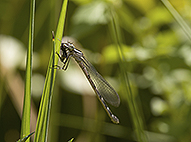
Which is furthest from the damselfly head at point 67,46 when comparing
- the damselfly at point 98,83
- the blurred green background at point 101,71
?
the blurred green background at point 101,71

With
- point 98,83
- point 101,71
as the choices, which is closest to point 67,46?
point 98,83

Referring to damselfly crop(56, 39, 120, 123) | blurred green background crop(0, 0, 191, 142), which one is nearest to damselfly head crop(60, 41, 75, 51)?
damselfly crop(56, 39, 120, 123)

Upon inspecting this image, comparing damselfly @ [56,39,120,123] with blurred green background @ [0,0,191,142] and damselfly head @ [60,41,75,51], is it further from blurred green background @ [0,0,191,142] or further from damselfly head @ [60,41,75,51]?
blurred green background @ [0,0,191,142]

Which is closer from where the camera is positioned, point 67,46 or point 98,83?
point 67,46

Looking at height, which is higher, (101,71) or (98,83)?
(101,71)

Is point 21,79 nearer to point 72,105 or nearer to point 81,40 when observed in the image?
point 72,105

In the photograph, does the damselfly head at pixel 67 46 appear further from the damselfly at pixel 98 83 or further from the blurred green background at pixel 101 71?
the blurred green background at pixel 101 71

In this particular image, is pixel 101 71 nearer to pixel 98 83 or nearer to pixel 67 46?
pixel 98 83

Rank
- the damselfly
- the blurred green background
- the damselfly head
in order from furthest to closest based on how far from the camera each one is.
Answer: the blurred green background
the damselfly
the damselfly head

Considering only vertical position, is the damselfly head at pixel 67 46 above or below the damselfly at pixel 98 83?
above

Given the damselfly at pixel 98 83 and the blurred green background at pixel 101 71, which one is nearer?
the damselfly at pixel 98 83
